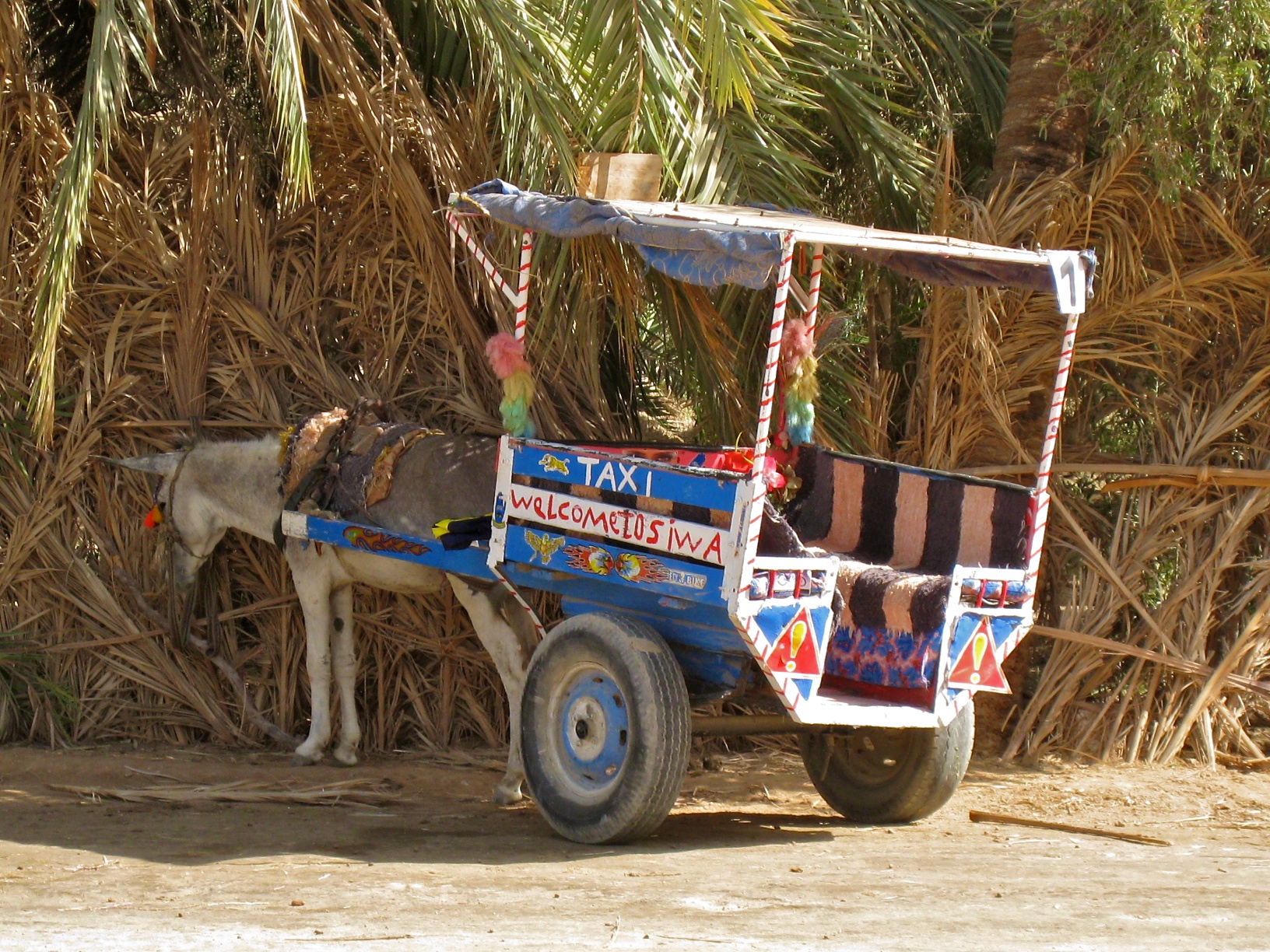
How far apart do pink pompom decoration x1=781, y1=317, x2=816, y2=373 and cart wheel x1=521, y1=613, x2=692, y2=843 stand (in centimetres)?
145

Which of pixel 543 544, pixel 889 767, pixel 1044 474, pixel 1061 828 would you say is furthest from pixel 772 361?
pixel 1061 828

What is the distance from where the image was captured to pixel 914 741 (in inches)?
231

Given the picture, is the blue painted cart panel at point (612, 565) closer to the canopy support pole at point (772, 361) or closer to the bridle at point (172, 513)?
the canopy support pole at point (772, 361)

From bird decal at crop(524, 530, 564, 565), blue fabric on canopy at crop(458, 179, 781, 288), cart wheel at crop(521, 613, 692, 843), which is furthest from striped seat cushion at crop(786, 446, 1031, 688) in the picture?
blue fabric on canopy at crop(458, 179, 781, 288)

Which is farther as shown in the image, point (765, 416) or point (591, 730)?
point (591, 730)

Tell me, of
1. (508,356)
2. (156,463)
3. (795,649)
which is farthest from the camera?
(156,463)

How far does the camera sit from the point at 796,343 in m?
6.20

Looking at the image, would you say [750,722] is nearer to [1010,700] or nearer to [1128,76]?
[1010,700]

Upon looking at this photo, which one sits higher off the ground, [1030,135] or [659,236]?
[1030,135]

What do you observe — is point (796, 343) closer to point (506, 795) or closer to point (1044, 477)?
point (1044, 477)

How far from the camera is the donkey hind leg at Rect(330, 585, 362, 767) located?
7.20m

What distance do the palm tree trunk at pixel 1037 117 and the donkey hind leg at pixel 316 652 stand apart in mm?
4071

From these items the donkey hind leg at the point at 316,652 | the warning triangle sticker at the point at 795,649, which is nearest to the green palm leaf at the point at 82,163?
the donkey hind leg at the point at 316,652

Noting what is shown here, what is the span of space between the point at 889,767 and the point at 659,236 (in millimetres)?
2437
